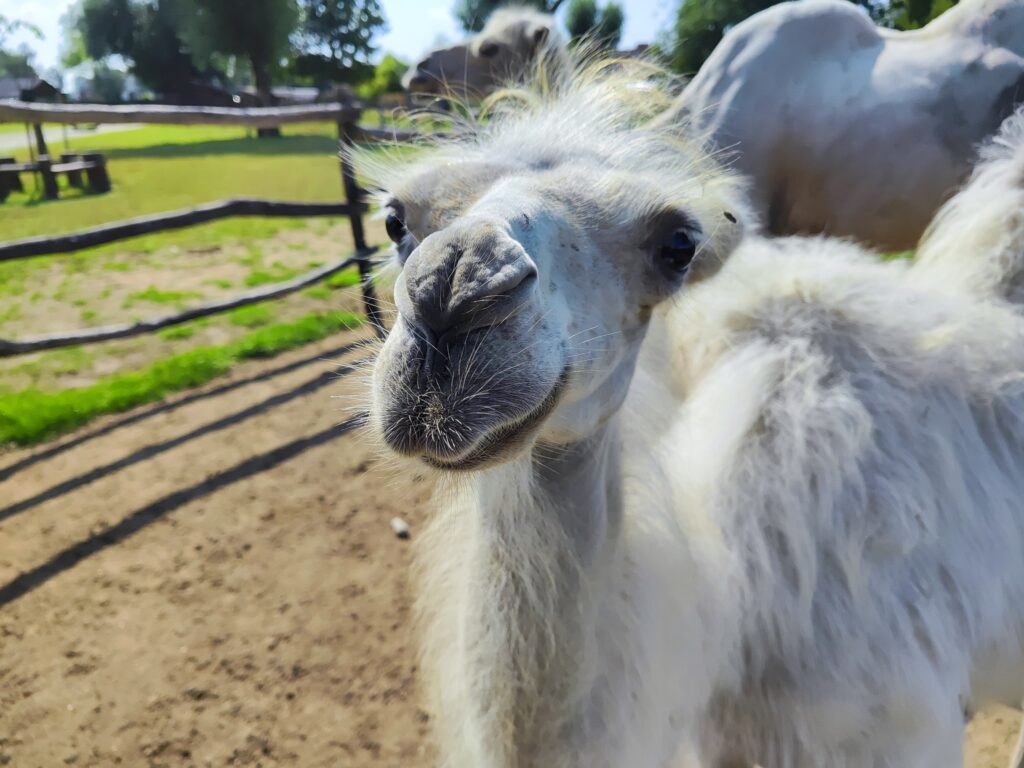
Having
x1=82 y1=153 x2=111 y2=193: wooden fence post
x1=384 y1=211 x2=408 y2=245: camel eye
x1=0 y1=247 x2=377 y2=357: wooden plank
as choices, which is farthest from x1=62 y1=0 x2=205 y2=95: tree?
x1=384 y1=211 x2=408 y2=245: camel eye

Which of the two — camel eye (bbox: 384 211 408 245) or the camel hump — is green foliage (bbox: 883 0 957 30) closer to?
the camel hump

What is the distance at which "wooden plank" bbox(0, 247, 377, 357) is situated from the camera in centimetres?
453

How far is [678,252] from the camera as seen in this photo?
4.37ft

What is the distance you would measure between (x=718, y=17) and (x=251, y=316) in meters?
9.05

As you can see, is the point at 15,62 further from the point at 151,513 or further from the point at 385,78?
the point at 385,78

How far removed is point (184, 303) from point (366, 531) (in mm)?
4230

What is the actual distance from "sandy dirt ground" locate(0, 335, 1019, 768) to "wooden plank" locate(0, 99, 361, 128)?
2484 millimetres

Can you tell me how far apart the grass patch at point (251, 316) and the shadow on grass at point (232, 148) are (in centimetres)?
403

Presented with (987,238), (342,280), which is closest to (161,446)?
(342,280)

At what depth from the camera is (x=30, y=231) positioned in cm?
906

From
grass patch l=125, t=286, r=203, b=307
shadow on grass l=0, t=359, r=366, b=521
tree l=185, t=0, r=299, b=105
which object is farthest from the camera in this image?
tree l=185, t=0, r=299, b=105

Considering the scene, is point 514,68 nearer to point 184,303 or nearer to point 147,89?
point 184,303

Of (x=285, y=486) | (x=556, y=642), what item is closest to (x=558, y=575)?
(x=556, y=642)

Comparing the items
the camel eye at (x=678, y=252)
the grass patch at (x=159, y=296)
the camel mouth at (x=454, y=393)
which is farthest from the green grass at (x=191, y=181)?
the camel mouth at (x=454, y=393)
